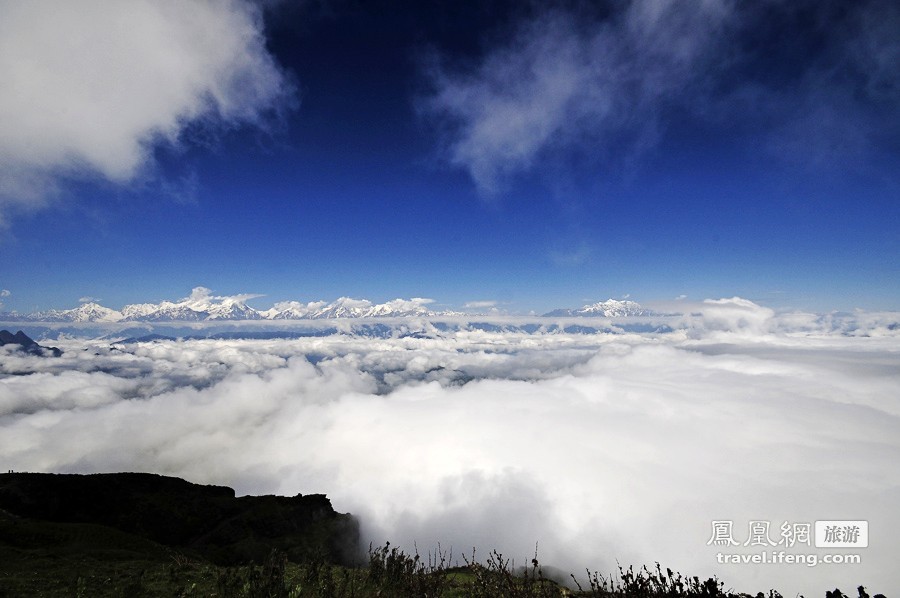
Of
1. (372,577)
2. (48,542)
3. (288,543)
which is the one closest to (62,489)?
(288,543)

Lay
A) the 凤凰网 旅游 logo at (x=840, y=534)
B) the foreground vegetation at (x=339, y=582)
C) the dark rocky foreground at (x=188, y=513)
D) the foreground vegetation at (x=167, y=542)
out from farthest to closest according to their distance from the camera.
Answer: the dark rocky foreground at (x=188, y=513) → the 凤凰网 旅游 logo at (x=840, y=534) → the foreground vegetation at (x=167, y=542) → the foreground vegetation at (x=339, y=582)

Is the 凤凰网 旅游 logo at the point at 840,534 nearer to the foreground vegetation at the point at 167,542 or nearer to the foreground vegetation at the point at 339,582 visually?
the foreground vegetation at the point at 339,582

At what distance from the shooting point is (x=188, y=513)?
176 metres

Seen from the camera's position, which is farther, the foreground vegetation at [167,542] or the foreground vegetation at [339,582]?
the foreground vegetation at [167,542]

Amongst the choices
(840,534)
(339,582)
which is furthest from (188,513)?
(840,534)

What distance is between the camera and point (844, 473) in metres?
185

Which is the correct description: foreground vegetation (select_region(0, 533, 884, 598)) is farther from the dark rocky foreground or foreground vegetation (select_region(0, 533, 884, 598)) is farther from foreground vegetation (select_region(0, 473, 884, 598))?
the dark rocky foreground

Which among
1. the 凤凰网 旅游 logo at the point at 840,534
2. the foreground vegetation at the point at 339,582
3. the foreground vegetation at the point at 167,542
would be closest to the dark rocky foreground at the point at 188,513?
the foreground vegetation at the point at 167,542

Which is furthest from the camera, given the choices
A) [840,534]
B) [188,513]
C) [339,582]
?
[188,513]

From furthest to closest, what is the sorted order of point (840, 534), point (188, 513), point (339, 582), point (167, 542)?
point (188, 513), point (167, 542), point (840, 534), point (339, 582)

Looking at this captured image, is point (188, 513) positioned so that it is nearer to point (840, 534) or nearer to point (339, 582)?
point (339, 582)

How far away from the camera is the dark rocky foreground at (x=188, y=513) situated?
148500 mm

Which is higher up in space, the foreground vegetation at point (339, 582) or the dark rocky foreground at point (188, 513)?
the foreground vegetation at point (339, 582)

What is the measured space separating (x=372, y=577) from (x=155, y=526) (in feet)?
634
